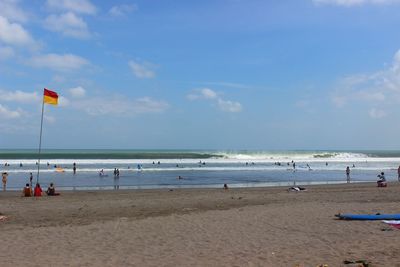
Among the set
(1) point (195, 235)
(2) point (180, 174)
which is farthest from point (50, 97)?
(2) point (180, 174)

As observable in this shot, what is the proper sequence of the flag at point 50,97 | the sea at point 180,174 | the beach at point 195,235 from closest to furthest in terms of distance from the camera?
the beach at point 195,235 < the flag at point 50,97 < the sea at point 180,174

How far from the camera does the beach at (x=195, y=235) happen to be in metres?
9.17

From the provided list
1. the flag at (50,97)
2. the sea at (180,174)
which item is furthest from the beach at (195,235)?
the sea at (180,174)

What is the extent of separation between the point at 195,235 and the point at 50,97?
1613 centimetres

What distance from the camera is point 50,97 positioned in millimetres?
24906

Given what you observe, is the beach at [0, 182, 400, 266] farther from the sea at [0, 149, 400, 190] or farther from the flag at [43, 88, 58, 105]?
the sea at [0, 149, 400, 190]

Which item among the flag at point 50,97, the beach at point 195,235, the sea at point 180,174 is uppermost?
the flag at point 50,97

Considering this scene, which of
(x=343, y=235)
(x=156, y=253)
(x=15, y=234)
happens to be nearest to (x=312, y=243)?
(x=343, y=235)

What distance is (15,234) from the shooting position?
1201 cm

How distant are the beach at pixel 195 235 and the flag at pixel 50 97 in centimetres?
822

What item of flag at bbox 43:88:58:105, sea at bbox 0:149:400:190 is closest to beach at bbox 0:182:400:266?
flag at bbox 43:88:58:105

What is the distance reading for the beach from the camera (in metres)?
9.17

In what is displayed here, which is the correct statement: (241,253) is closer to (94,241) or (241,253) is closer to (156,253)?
(156,253)

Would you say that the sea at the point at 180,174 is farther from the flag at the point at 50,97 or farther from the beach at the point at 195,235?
the beach at the point at 195,235
